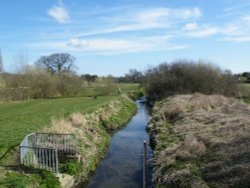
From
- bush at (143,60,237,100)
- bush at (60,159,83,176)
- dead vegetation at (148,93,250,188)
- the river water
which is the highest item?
bush at (143,60,237,100)

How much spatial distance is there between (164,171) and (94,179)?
371 centimetres

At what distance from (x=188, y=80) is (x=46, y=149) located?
38613mm

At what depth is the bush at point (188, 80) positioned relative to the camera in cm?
4659

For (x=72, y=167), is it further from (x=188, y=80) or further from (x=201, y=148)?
(x=188, y=80)

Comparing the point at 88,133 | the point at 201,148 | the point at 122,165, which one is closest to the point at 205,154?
the point at 201,148

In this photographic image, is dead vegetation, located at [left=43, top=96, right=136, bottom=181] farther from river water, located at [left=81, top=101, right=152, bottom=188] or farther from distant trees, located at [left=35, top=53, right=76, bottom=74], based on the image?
distant trees, located at [left=35, top=53, right=76, bottom=74]

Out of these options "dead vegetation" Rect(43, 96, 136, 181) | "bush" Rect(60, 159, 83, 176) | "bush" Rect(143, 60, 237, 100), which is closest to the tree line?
"bush" Rect(143, 60, 237, 100)

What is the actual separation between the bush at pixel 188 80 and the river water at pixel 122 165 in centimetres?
2459

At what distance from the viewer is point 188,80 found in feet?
163

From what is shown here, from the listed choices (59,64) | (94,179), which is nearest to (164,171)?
(94,179)

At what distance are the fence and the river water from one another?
1901 millimetres

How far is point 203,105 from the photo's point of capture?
2828cm

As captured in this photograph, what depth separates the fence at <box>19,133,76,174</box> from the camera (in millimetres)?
13701

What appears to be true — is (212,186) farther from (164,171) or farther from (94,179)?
(94,179)
